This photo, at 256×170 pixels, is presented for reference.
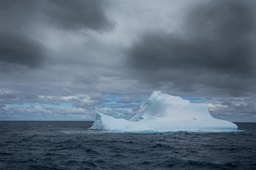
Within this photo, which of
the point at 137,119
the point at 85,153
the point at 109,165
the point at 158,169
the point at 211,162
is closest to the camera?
the point at 158,169

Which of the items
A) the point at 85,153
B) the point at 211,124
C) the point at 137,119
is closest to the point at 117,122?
the point at 137,119

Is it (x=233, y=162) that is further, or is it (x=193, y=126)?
(x=193, y=126)

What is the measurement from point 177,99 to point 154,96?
5567mm

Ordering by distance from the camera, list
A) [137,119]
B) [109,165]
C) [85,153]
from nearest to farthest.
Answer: [109,165], [85,153], [137,119]

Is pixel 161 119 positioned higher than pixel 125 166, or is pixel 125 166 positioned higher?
pixel 161 119

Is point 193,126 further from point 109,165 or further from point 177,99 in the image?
point 109,165

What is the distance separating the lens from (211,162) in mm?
19062

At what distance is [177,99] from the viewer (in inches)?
2336

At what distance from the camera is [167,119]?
55062 mm

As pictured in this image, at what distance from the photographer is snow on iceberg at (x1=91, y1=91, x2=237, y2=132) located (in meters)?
53.4

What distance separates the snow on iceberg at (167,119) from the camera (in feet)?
175

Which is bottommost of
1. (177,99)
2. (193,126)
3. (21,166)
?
(21,166)

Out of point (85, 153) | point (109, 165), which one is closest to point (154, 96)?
point (85, 153)

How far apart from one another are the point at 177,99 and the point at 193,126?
7191 mm
